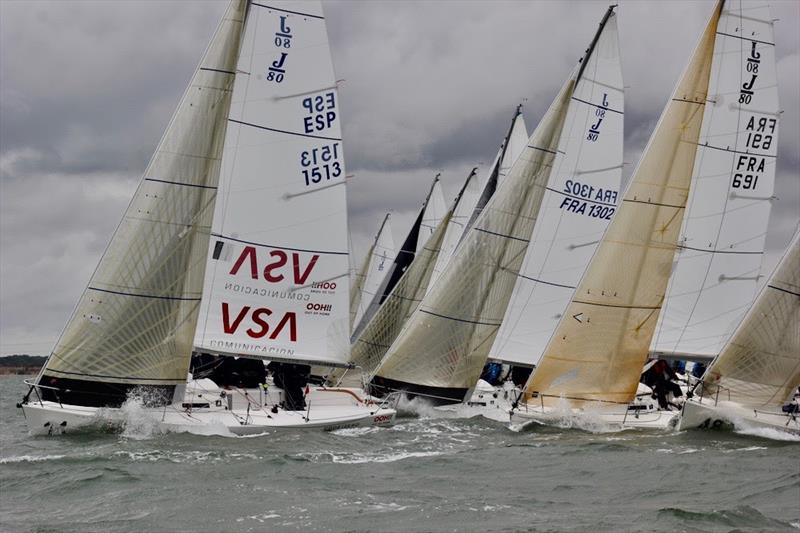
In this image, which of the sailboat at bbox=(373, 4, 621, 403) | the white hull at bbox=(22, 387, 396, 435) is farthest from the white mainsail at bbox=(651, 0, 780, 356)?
the white hull at bbox=(22, 387, 396, 435)

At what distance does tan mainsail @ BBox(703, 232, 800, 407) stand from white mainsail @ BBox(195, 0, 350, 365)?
8.66 meters

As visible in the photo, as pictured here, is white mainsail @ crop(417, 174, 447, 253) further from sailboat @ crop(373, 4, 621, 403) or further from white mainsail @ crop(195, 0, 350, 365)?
white mainsail @ crop(195, 0, 350, 365)

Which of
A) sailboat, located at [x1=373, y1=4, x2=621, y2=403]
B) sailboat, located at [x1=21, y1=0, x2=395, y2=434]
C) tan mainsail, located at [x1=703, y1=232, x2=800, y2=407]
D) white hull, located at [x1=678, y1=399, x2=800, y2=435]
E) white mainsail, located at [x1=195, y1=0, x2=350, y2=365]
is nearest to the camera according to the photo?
sailboat, located at [x1=21, y1=0, x2=395, y2=434]

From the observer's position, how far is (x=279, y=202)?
23.5 metres

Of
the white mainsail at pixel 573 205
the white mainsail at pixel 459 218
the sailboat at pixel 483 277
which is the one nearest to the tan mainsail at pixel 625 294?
the sailboat at pixel 483 277

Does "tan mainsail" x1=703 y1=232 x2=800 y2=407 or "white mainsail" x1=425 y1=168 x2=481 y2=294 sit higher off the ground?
"white mainsail" x1=425 y1=168 x2=481 y2=294

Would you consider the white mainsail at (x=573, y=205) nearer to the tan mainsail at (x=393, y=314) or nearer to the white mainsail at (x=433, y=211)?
the tan mainsail at (x=393, y=314)

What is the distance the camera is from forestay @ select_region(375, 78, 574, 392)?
1091 inches

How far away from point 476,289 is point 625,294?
4748mm

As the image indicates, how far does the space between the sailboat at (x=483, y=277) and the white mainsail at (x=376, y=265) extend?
52.3ft

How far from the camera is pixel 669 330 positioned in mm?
29516

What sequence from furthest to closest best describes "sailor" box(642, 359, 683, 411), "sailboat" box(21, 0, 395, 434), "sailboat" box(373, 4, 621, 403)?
"sailboat" box(373, 4, 621, 403)
"sailor" box(642, 359, 683, 411)
"sailboat" box(21, 0, 395, 434)

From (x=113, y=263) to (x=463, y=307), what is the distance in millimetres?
→ 10300

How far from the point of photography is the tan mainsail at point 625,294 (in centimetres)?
2475
